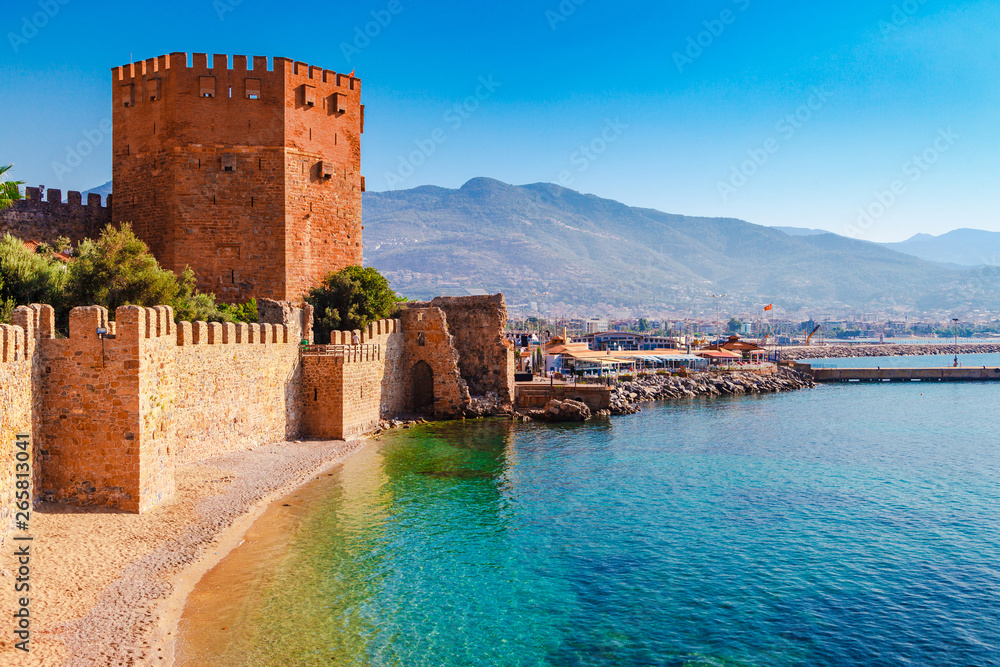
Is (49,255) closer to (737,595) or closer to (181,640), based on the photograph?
(181,640)

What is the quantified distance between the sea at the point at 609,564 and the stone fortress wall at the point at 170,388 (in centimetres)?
233

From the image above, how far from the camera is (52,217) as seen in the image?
2303 centimetres

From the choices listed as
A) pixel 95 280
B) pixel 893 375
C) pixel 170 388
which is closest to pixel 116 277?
pixel 95 280

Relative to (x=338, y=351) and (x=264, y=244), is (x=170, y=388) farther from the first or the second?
(x=264, y=244)

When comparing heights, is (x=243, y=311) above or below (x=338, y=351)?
above

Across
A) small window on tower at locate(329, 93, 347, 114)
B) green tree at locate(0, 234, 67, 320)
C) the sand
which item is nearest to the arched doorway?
small window on tower at locate(329, 93, 347, 114)

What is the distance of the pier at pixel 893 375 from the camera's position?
5847cm

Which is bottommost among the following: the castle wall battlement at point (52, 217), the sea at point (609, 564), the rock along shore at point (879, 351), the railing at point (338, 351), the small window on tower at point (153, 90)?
the sea at point (609, 564)

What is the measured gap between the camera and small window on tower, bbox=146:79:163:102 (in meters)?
24.0

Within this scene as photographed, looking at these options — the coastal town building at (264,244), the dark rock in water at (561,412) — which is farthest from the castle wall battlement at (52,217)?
the dark rock in water at (561,412)

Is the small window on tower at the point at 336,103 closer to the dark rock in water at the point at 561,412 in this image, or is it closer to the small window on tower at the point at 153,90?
the small window on tower at the point at 153,90

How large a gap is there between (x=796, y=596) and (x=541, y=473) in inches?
366

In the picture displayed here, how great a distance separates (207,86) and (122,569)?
59.7 ft

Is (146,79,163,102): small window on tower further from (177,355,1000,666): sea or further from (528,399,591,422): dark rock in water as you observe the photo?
(528,399,591,422): dark rock in water
